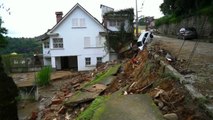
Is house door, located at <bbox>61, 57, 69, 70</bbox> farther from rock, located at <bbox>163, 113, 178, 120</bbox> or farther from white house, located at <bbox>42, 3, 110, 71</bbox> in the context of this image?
rock, located at <bbox>163, 113, 178, 120</bbox>

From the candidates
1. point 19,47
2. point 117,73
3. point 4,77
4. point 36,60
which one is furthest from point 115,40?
point 19,47

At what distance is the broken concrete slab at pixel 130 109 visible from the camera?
5121mm

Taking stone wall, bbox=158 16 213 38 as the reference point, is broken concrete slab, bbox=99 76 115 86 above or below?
below

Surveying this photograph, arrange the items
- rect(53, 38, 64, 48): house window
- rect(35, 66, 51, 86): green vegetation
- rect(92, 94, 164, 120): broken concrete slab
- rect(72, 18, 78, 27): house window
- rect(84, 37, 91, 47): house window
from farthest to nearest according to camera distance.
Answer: rect(84, 37, 91, 47): house window
rect(53, 38, 64, 48): house window
rect(72, 18, 78, 27): house window
rect(35, 66, 51, 86): green vegetation
rect(92, 94, 164, 120): broken concrete slab

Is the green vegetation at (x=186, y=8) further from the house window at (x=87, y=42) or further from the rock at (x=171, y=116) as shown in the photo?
the rock at (x=171, y=116)

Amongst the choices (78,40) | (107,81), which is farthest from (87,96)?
(78,40)

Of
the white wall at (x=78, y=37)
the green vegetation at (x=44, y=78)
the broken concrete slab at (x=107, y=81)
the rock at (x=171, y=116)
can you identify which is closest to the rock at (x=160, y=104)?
the rock at (x=171, y=116)

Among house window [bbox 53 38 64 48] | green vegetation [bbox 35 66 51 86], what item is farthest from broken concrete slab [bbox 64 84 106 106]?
house window [bbox 53 38 64 48]

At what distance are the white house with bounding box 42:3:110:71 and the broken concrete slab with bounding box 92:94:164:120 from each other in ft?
108

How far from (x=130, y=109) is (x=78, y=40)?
34336 millimetres

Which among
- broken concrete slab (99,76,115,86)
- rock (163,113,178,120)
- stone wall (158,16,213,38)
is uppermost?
stone wall (158,16,213,38)

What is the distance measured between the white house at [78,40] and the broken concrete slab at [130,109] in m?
33.0

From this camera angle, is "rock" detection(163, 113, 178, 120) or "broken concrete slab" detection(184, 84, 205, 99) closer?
"rock" detection(163, 113, 178, 120)

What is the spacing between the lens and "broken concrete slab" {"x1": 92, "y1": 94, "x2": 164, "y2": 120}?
5.12m
